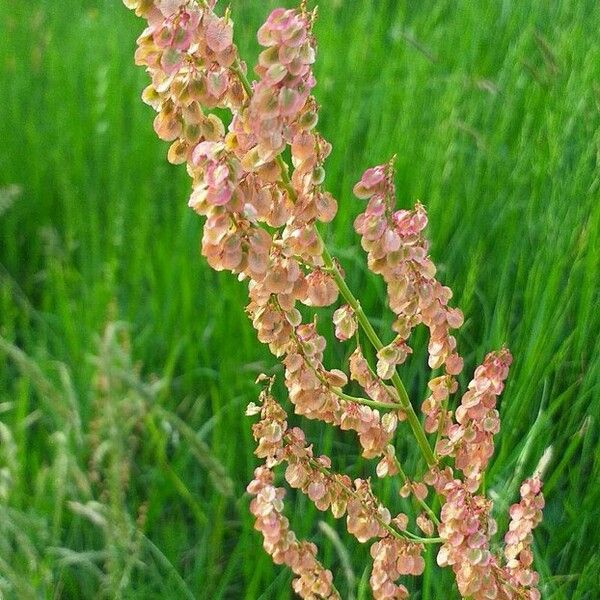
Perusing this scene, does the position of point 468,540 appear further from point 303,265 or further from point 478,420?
point 303,265

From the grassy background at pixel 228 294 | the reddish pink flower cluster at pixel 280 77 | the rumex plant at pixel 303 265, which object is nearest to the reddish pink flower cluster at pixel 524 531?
the rumex plant at pixel 303 265

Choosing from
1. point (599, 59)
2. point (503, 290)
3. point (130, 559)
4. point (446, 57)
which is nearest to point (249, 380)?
point (503, 290)

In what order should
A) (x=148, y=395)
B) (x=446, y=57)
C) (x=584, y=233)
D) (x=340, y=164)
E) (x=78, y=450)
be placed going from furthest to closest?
1. (x=446, y=57)
2. (x=340, y=164)
3. (x=78, y=450)
4. (x=584, y=233)
5. (x=148, y=395)

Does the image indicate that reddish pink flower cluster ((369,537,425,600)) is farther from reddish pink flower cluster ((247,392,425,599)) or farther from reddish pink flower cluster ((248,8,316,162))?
reddish pink flower cluster ((248,8,316,162))

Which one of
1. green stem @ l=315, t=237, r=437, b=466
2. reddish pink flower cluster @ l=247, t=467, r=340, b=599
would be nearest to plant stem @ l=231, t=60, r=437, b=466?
green stem @ l=315, t=237, r=437, b=466

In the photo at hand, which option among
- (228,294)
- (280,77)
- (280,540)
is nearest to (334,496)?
(280,540)

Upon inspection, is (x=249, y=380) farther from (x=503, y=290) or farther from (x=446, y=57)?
(x=446, y=57)

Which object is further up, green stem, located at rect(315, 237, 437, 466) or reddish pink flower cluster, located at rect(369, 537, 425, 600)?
green stem, located at rect(315, 237, 437, 466)
